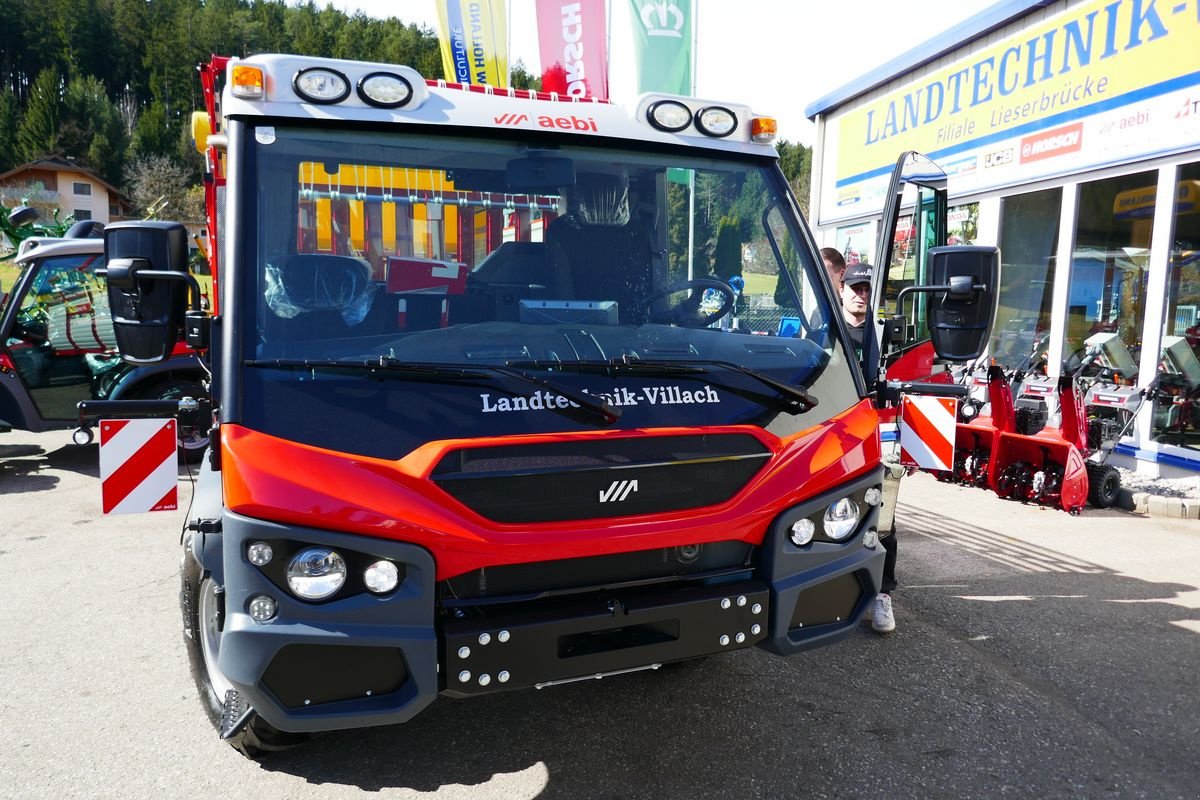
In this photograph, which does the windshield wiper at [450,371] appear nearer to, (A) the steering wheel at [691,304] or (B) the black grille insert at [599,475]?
(B) the black grille insert at [599,475]

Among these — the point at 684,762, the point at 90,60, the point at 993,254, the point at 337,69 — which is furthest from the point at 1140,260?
the point at 90,60

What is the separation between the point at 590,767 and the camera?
301 cm

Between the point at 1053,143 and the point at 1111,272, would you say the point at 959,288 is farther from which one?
the point at 1053,143

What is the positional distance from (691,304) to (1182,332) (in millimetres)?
7040

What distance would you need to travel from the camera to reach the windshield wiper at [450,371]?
8.08 feet

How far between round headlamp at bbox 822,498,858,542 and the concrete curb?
527 centimetres

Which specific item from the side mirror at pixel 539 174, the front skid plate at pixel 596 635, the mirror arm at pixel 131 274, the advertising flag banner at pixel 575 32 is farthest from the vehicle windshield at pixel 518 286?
the advertising flag banner at pixel 575 32

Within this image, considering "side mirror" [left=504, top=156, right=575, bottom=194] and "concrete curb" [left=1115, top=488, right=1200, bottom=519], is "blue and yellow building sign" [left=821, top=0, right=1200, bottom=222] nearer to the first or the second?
"concrete curb" [left=1115, top=488, right=1200, bottom=519]

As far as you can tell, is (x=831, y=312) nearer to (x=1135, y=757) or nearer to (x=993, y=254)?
(x=993, y=254)

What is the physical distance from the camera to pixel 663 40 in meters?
10.2

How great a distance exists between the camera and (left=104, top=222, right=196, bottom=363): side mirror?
2.62m

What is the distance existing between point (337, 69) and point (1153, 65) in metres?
8.22

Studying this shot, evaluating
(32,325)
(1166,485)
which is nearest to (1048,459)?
(1166,485)

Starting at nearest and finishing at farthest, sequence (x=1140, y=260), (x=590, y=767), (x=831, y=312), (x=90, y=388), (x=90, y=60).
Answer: (x=590, y=767) < (x=831, y=312) < (x=90, y=388) < (x=1140, y=260) < (x=90, y=60)
